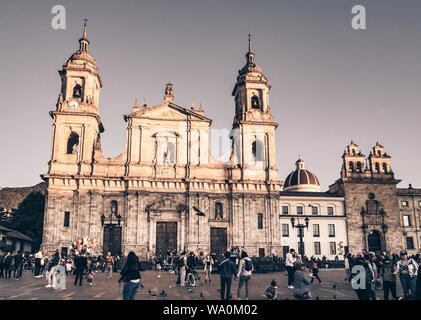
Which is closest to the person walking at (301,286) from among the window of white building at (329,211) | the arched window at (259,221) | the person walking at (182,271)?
the person walking at (182,271)

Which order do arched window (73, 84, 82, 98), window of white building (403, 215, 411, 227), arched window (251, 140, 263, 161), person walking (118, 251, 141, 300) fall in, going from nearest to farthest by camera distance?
1. person walking (118, 251, 141, 300)
2. arched window (73, 84, 82, 98)
3. arched window (251, 140, 263, 161)
4. window of white building (403, 215, 411, 227)

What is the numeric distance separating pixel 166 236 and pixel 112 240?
18.5 ft

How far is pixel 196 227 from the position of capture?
42.0 metres

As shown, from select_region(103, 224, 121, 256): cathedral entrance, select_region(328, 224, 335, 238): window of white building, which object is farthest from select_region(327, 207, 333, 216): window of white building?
select_region(103, 224, 121, 256): cathedral entrance

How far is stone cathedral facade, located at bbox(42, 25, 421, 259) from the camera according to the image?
40.9 m

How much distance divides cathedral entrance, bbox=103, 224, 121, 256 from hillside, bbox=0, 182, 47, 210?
37.5 m

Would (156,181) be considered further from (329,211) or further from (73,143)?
(329,211)

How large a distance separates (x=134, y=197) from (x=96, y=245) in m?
6.21

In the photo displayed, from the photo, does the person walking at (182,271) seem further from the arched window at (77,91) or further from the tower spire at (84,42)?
the tower spire at (84,42)

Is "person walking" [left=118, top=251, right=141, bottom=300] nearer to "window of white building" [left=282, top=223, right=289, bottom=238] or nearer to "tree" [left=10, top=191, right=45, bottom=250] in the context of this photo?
"window of white building" [left=282, top=223, right=289, bottom=238]

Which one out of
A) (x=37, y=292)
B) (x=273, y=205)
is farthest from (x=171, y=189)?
(x=37, y=292)

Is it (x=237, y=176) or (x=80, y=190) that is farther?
(x=237, y=176)

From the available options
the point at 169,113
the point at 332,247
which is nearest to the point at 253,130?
the point at 169,113
